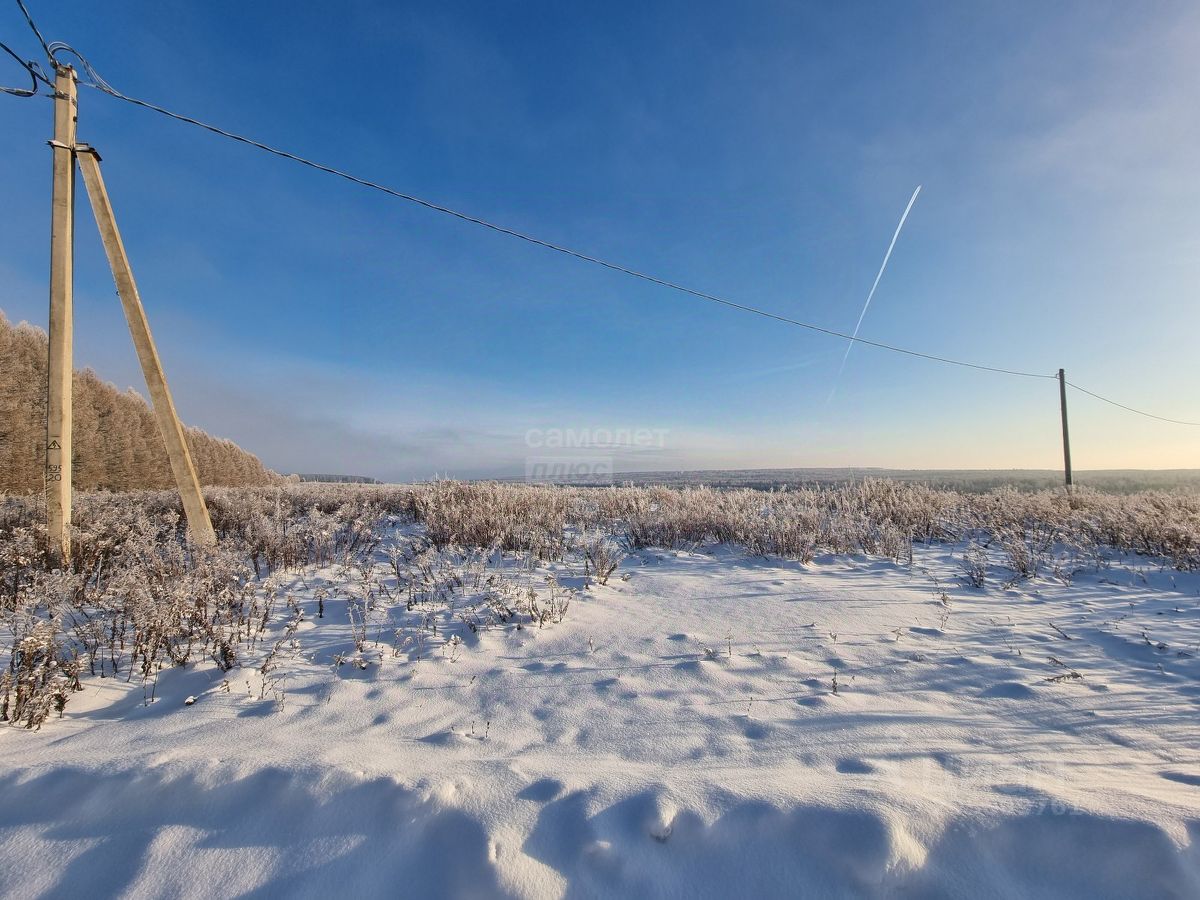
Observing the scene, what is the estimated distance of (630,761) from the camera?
2.10 m

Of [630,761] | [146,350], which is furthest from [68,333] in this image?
[630,761]

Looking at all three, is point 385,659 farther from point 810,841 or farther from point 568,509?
point 568,509

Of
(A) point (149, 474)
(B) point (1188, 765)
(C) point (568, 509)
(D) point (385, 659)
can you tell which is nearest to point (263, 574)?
(D) point (385, 659)

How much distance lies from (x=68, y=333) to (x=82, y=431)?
27.1m

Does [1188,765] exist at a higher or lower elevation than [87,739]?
lower

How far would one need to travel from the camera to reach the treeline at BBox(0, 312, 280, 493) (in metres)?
18.6

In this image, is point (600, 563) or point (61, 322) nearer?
point (61, 322)

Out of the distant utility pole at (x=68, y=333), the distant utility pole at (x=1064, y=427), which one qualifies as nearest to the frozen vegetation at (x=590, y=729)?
the distant utility pole at (x=68, y=333)

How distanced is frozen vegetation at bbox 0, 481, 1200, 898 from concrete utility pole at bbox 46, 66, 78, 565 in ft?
1.25

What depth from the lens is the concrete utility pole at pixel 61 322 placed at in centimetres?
458

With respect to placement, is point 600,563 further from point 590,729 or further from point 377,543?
point 377,543

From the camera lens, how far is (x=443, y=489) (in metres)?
9.04

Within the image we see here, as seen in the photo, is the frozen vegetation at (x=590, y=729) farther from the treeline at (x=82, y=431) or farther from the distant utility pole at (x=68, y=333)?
the treeline at (x=82, y=431)

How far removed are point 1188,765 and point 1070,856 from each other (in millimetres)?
1264
